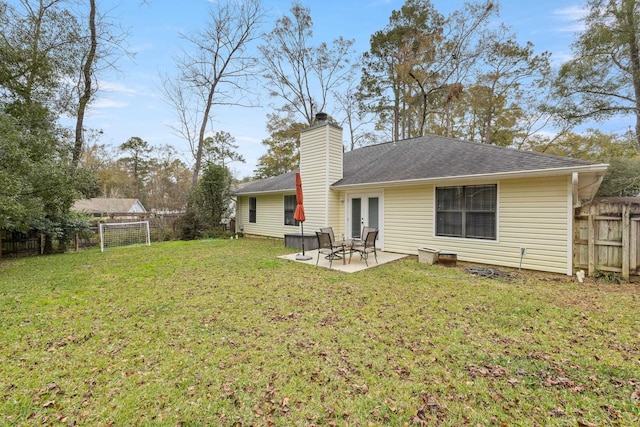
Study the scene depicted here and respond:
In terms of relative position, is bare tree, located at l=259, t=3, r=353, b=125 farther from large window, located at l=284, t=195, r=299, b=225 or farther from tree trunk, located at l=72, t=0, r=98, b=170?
large window, located at l=284, t=195, r=299, b=225

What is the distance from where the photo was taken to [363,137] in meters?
21.3

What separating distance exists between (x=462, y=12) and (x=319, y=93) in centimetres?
948

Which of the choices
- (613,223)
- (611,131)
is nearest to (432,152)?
(613,223)

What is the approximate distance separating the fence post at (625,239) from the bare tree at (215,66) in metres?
17.2

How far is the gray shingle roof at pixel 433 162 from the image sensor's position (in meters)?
6.36

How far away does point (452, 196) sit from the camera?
747 centimetres

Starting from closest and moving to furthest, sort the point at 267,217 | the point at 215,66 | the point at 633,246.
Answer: the point at 633,246 → the point at 267,217 → the point at 215,66

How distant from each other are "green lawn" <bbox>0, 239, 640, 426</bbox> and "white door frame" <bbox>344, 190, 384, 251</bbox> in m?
3.58

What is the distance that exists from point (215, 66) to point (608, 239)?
1961 cm

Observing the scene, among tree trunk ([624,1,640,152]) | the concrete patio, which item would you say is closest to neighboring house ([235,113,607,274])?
the concrete patio

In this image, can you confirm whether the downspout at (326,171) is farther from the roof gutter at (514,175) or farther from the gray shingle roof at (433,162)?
the roof gutter at (514,175)

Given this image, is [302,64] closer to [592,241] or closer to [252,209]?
[252,209]

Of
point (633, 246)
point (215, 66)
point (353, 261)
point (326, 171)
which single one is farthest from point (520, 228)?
point (215, 66)

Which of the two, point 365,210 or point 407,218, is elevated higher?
point 365,210
